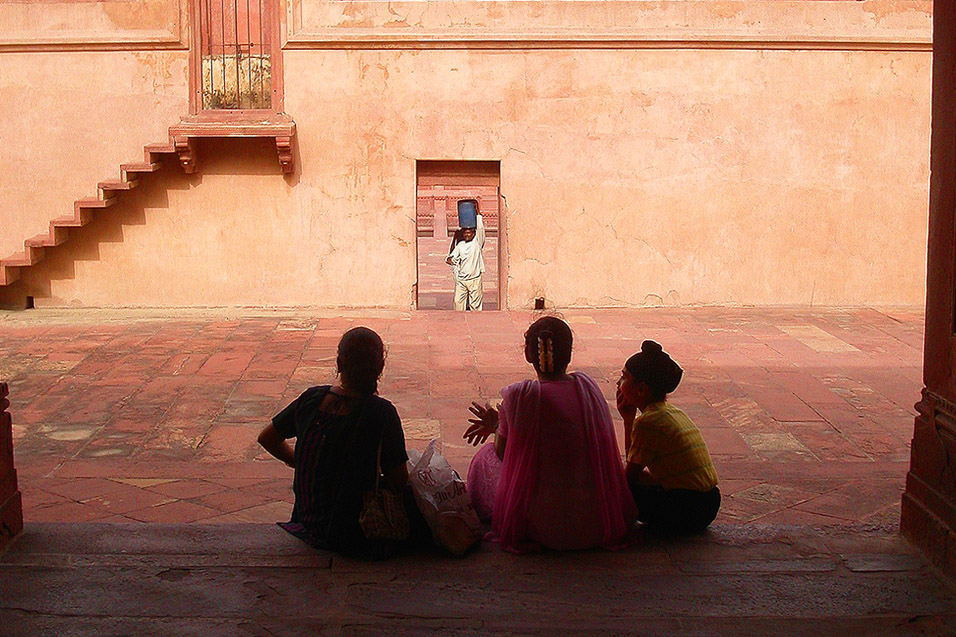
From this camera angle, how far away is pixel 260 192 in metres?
12.9

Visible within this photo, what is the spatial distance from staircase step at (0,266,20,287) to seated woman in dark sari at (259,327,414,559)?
31.0 feet

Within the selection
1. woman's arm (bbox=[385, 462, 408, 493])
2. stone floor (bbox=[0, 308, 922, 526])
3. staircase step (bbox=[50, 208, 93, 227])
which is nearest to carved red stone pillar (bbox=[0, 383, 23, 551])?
stone floor (bbox=[0, 308, 922, 526])

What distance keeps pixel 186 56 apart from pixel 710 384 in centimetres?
744

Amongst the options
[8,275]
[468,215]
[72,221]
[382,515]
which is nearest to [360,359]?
[382,515]

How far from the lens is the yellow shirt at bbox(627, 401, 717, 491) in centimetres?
453

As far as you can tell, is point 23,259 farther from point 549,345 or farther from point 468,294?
point 549,345

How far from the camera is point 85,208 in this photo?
12.5m

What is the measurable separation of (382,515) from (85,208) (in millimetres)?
9425

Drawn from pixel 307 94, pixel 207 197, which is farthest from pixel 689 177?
pixel 207 197

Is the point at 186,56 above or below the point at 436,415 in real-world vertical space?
above

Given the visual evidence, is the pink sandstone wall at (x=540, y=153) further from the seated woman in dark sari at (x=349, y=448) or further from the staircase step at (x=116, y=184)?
the seated woman in dark sari at (x=349, y=448)

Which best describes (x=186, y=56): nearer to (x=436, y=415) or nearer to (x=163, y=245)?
(x=163, y=245)

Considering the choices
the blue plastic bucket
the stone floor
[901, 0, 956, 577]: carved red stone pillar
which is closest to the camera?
[901, 0, 956, 577]: carved red stone pillar

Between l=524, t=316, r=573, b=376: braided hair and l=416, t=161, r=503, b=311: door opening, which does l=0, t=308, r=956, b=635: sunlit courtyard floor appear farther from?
l=416, t=161, r=503, b=311: door opening
